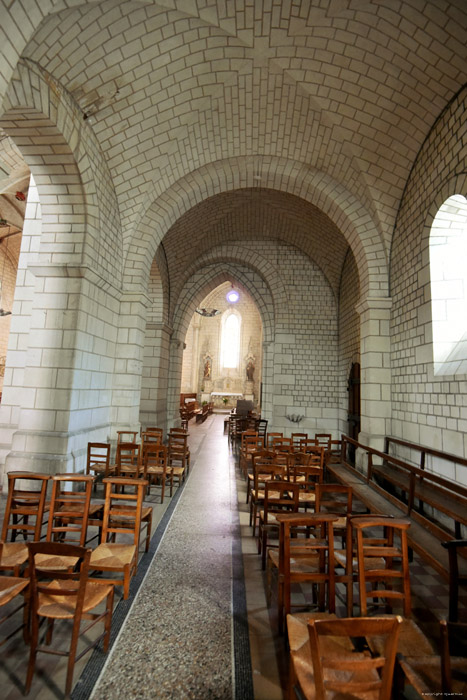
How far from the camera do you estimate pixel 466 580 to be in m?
2.38

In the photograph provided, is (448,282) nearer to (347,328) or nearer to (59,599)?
(347,328)

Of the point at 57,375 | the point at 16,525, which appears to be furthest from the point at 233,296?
the point at 16,525

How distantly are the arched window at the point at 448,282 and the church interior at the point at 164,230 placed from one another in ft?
0.10

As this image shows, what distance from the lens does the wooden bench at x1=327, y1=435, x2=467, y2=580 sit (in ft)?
9.54

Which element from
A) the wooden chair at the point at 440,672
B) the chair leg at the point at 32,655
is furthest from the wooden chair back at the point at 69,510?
the wooden chair at the point at 440,672

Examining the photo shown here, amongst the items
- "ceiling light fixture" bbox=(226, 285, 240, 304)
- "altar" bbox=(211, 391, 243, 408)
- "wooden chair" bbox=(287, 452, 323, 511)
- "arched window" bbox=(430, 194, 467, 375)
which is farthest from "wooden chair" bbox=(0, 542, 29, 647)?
"ceiling light fixture" bbox=(226, 285, 240, 304)

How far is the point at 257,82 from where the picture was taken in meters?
5.34

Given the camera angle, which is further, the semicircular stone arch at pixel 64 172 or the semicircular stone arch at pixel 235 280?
the semicircular stone arch at pixel 235 280

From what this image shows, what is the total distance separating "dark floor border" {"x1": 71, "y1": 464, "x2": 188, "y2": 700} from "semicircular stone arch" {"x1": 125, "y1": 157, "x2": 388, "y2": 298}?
462cm

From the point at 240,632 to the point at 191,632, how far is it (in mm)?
323

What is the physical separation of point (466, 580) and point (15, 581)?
116 inches

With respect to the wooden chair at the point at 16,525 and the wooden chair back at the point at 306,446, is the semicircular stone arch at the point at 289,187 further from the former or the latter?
the wooden chair at the point at 16,525

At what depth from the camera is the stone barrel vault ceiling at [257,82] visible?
4113mm

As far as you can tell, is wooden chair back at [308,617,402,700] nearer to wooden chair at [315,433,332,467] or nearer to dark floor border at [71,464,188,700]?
dark floor border at [71,464,188,700]
